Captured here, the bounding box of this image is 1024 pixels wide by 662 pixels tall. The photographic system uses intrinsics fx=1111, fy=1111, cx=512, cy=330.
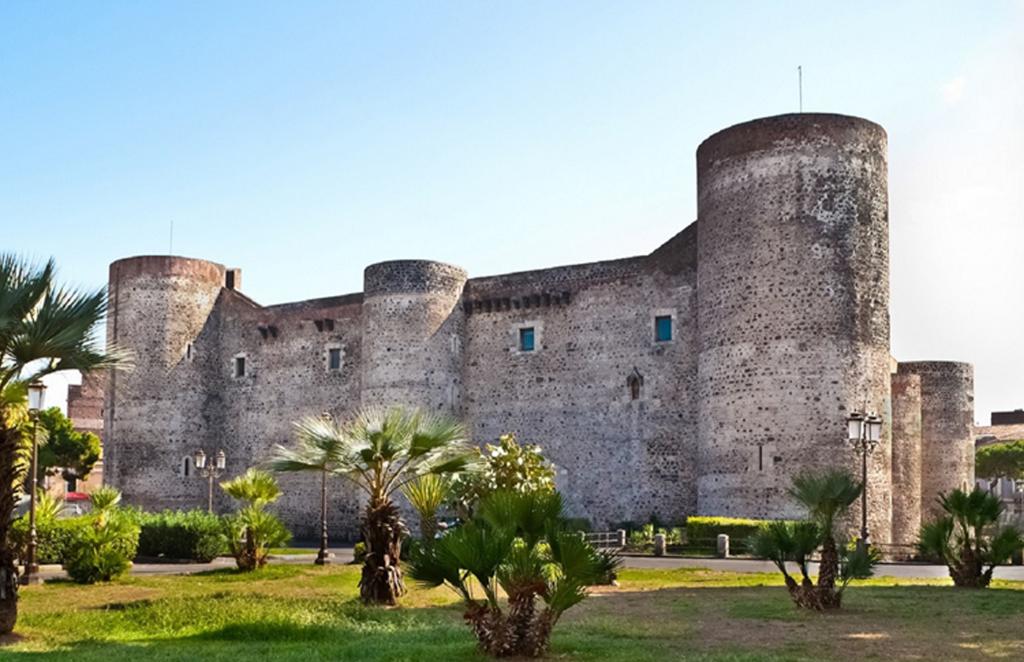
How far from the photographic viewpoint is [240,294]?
45938mm

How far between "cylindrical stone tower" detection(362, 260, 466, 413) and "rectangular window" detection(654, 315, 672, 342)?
7.46 metres

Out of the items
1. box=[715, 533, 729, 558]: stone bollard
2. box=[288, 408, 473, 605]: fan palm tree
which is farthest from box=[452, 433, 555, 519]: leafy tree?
box=[715, 533, 729, 558]: stone bollard

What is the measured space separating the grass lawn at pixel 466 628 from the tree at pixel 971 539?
0.46m

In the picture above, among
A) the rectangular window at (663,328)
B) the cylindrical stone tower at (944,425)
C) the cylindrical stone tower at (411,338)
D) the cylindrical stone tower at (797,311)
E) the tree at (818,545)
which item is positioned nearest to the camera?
the tree at (818,545)

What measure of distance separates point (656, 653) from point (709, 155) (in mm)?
22749

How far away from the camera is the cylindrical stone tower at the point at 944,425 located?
38.3 m

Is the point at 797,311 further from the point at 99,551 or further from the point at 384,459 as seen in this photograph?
the point at 99,551

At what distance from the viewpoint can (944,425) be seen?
3856cm

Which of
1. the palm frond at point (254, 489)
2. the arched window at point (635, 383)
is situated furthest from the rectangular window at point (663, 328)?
the palm frond at point (254, 489)

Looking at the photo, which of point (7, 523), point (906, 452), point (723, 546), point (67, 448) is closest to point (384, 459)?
point (7, 523)

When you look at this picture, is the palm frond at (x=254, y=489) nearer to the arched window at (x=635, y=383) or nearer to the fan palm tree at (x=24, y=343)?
the fan palm tree at (x=24, y=343)

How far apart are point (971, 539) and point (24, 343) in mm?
14678

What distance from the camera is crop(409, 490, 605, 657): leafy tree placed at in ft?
34.1

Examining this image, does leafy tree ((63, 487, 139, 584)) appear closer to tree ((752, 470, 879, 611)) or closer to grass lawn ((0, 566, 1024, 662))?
grass lawn ((0, 566, 1024, 662))
